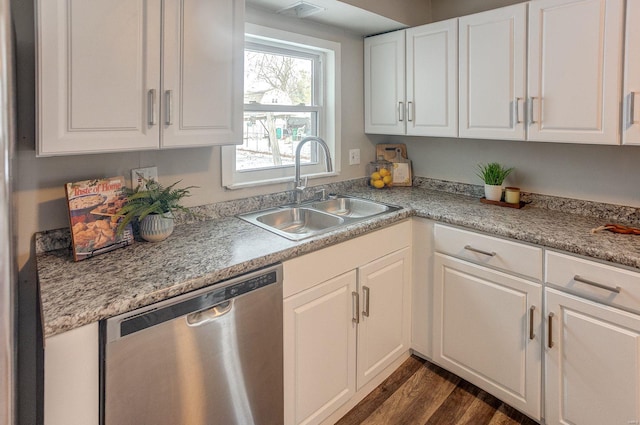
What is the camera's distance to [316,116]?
2.58 metres

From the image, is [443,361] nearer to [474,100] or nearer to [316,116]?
[474,100]

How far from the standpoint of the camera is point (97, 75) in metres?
1.28

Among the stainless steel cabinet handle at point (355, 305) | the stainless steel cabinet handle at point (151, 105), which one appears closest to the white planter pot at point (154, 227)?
the stainless steel cabinet handle at point (151, 105)

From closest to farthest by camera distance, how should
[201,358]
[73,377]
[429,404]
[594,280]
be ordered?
1. [73,377]
2. [201,358]
3. [594,280]
4. [429,404]

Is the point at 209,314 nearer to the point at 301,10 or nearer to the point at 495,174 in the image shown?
the point at 301,10

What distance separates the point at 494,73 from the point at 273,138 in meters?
1.25

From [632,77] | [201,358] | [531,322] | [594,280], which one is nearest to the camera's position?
Answer: [201,358]

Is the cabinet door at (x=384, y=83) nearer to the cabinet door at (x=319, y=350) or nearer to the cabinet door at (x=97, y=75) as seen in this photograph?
the cabinet door at (x=319, y=350)

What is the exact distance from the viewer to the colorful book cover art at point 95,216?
4.49 ft

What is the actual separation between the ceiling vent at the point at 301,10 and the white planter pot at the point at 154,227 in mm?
1294

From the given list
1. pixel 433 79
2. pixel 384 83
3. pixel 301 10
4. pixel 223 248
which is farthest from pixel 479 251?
pixel 301 10

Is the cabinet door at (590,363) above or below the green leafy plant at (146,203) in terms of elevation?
below

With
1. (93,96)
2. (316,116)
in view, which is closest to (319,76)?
(316,116)

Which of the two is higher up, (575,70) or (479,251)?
(575,70)
